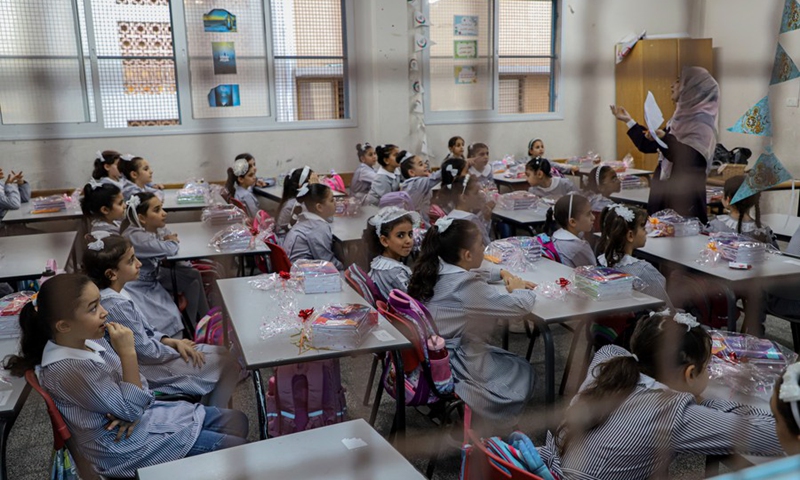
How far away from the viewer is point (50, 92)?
68 cm

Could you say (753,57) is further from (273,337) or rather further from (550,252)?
(550,252)

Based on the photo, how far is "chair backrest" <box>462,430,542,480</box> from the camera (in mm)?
1196

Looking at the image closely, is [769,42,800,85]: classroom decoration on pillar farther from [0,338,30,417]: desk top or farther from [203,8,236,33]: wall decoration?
[0,338,30,417]: desk top

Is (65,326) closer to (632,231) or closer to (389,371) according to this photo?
(389,371)

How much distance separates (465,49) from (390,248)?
6.18ft

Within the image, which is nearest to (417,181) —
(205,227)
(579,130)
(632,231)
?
(205,227)

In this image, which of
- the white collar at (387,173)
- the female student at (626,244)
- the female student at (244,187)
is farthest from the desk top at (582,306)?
the white collar at (387,173)

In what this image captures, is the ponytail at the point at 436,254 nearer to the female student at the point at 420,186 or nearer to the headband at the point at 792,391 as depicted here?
the headband at the point at 792,391

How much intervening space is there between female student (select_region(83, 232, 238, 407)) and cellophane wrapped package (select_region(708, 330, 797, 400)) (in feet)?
5.16

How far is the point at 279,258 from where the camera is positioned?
3123 millimetres

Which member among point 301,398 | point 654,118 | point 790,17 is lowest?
point 301,398

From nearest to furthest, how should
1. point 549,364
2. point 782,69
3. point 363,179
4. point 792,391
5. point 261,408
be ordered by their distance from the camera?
point 792,391, point 782,69, point 261,408, point 549,364, point 363,179

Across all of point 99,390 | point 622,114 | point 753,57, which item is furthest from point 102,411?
point 753,57

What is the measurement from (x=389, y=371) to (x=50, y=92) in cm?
181
